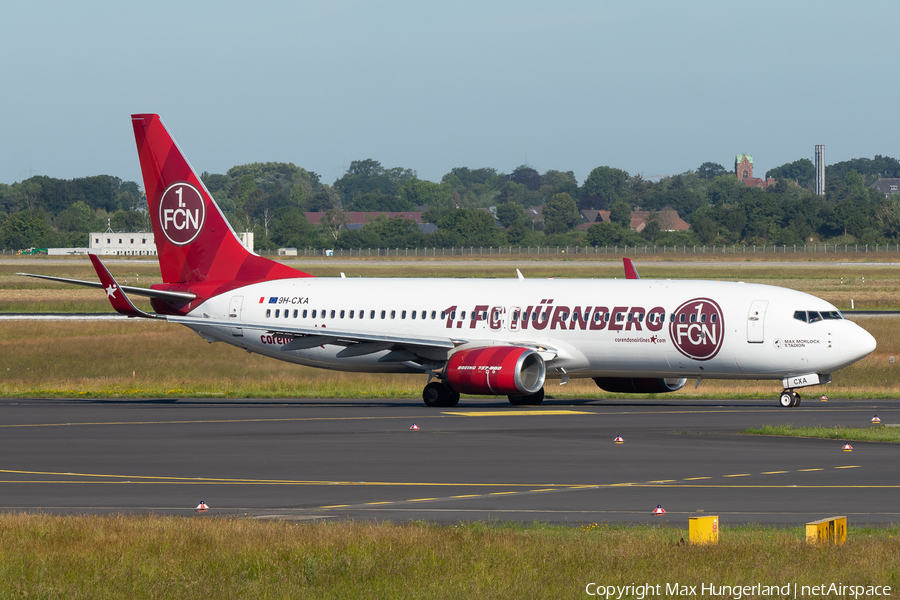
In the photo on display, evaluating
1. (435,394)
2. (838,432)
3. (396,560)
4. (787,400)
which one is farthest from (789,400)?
(396,560)

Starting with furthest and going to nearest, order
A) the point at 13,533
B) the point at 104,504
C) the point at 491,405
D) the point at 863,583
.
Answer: the point at 491,405 → the point at 104,504 → the point at 13,533 → the point at 863,583

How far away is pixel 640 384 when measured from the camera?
45438mm

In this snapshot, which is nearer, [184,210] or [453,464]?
[453,464]

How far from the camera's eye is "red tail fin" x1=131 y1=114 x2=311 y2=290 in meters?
51.0

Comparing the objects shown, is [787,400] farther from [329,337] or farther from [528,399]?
[329,337]

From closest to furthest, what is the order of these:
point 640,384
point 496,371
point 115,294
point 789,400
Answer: point 789,400
point 496,371
point 115,294
point 640,384

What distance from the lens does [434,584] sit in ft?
47.6

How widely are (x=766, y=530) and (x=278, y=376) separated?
36.8 meters

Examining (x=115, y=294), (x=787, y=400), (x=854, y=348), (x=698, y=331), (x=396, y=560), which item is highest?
(x=115, y=294)

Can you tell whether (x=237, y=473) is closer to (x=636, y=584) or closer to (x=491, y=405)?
(x=636, y=584)

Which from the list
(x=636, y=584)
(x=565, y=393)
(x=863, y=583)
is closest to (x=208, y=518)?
(x=636, y=584)

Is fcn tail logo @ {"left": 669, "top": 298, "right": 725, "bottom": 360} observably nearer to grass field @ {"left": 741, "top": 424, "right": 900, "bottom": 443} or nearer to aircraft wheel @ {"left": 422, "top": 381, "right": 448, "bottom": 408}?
grass field @ {"left": 741, "top": 424, "right": 900, "bottom": 443}

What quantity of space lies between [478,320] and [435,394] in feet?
9.68

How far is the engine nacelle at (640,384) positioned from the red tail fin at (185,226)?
41.9 feet
